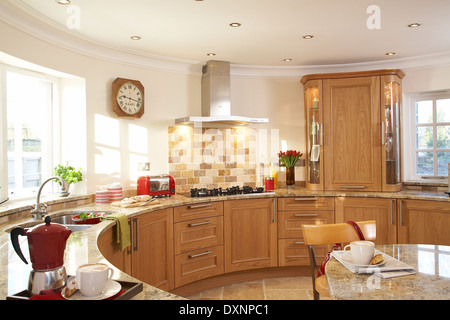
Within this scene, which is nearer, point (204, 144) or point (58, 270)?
point (58, 270)

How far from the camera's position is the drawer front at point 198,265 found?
340 centimetres

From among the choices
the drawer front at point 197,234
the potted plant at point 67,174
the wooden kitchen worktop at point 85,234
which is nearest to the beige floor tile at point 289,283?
the drawer front at point 197,234

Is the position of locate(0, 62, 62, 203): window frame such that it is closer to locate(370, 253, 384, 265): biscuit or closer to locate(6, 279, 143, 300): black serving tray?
locate(6, 279, 143, 300): black serving tray

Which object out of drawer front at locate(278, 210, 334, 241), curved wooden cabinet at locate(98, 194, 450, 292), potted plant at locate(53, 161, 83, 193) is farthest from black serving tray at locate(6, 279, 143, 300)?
drawer front at locate(278, 210, 334, 241)

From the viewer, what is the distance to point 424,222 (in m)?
3.60

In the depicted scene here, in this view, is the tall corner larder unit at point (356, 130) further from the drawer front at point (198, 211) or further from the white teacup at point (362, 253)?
the white teacup at point (362, 253)

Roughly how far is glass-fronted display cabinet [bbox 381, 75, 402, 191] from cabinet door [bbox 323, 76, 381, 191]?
53 mm

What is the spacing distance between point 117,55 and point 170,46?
0.54 metres

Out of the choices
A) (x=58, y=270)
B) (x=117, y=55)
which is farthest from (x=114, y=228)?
(x=117, y=55)

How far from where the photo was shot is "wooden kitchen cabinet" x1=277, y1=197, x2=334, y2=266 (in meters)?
3.95

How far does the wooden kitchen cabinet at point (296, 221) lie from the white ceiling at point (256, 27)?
1574mm

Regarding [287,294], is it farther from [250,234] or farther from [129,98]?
[129,98]

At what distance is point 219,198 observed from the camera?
365cm

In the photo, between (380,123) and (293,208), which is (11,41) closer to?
(293,208)
